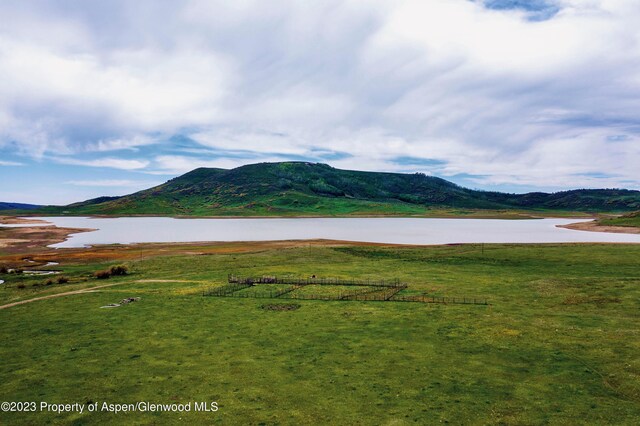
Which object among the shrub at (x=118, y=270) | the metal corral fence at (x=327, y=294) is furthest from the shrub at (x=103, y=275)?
the metal corral fence at (x=327, y=294)

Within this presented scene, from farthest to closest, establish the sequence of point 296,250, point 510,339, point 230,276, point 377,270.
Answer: point 296,250, point 377,270, point 230,276, point 510,339

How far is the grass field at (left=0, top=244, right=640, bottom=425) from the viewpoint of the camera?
32.2 meters

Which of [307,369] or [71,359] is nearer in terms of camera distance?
[307,369]

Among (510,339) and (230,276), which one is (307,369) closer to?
(510,339)

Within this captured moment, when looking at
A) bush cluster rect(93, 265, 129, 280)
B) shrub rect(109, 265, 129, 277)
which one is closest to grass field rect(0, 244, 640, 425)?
bush cluster rect(93, 265, 129, 280)

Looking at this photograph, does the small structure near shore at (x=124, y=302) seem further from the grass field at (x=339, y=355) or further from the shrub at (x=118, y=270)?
the shrub at (x=118, y=270)

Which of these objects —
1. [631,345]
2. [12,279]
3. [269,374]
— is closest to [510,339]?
[631,345]

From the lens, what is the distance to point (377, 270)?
101812 mm

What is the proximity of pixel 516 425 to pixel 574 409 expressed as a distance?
613cm

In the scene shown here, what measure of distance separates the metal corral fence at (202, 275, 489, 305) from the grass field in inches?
135

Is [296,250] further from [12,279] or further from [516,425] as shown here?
[516,425]

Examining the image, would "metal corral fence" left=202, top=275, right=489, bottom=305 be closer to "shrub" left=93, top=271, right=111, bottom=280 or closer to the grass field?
the grass field

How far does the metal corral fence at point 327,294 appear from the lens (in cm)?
6962

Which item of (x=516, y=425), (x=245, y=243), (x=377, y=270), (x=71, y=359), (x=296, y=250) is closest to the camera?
(x=516, y=425)
